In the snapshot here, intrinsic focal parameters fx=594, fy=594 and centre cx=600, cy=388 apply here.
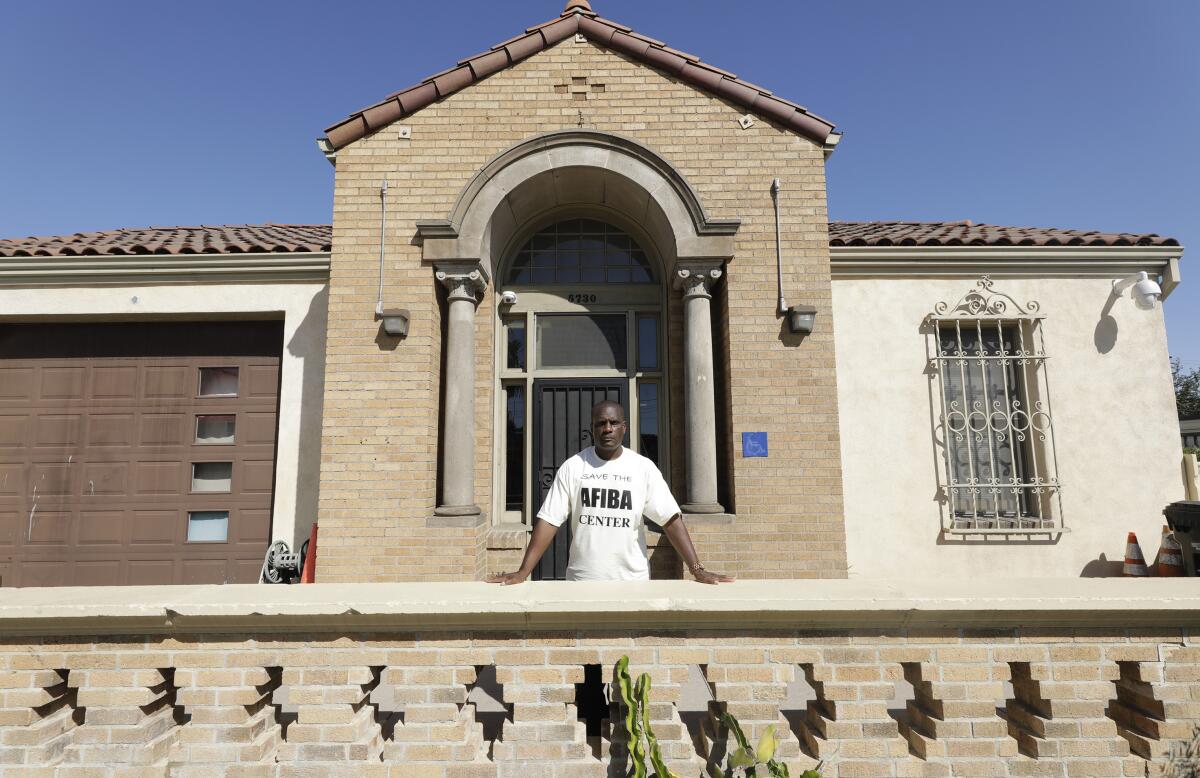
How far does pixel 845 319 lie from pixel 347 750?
5.93 metres

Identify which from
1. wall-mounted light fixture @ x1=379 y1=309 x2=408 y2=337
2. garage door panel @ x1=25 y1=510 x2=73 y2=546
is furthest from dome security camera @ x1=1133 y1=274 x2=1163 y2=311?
garage door panel @ x1=25 y1=510 x2=73 y2=546

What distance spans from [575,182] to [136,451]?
213 inches

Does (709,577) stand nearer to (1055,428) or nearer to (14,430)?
(1055,428)

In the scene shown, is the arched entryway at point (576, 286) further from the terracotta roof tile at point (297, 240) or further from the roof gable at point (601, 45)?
the terracotta roof tile at point (297, 240)

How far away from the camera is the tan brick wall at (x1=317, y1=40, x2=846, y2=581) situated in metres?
5.04

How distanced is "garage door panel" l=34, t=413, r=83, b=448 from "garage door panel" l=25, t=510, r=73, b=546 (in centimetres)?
71

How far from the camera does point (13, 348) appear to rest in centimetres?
648

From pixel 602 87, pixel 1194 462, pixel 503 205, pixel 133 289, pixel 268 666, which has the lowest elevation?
pixel 268 666

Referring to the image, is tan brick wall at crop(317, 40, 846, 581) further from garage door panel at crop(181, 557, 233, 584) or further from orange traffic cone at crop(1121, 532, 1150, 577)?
orange traffic cone at crop(1121, 532, 1150, 577)

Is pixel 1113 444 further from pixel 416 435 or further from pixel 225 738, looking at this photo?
pixel 225 738

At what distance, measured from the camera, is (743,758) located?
1489mm

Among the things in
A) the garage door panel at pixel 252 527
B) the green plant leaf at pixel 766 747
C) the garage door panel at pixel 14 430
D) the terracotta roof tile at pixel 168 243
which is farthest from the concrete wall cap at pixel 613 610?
the garage door panel at pixel 14 430

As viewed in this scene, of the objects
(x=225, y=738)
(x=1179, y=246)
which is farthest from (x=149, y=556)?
(x=1179, y=246)

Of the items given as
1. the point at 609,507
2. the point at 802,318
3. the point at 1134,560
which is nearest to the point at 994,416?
the point at 1134,560
